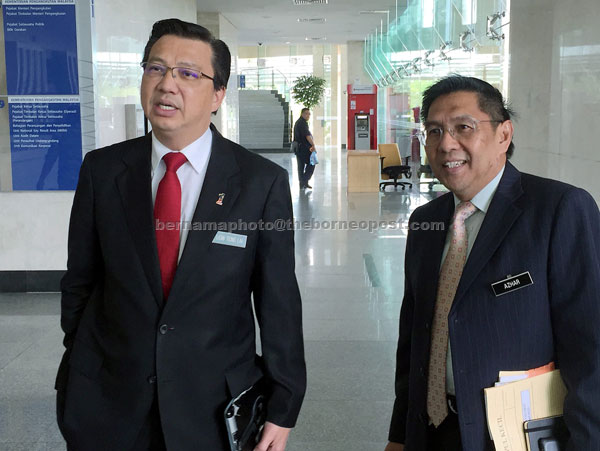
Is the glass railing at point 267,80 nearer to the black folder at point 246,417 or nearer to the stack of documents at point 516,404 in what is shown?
the black folder at point 246,417

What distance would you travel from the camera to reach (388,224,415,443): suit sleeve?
213 centimetres

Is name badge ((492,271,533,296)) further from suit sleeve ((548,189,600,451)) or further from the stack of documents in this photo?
the stack of documents

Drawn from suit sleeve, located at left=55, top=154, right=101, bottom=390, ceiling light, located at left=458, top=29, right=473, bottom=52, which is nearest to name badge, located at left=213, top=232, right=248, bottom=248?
suit sleeve, located at left=55, top=154, right=101, bottom=390

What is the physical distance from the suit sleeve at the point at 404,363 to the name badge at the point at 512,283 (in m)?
0.38

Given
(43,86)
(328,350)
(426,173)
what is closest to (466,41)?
(426,173)

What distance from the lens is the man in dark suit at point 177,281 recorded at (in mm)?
1858

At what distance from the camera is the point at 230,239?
190 cm

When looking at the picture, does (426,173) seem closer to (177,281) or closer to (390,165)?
(390,165)

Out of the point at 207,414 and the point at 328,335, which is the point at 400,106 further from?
the point at 207,414

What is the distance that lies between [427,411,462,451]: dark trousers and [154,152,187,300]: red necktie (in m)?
0.82

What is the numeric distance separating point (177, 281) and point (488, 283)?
2.59 ft

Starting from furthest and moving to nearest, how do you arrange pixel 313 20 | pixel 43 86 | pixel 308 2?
1. pixel 313 20
2. pixel 308 2
3. pixel 43 86

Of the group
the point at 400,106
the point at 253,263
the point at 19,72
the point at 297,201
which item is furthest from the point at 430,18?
the point at 253,263

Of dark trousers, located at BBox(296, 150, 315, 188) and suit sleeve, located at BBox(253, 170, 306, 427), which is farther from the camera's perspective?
dark trousers, located at BBox(296, 150, 315, 188)
